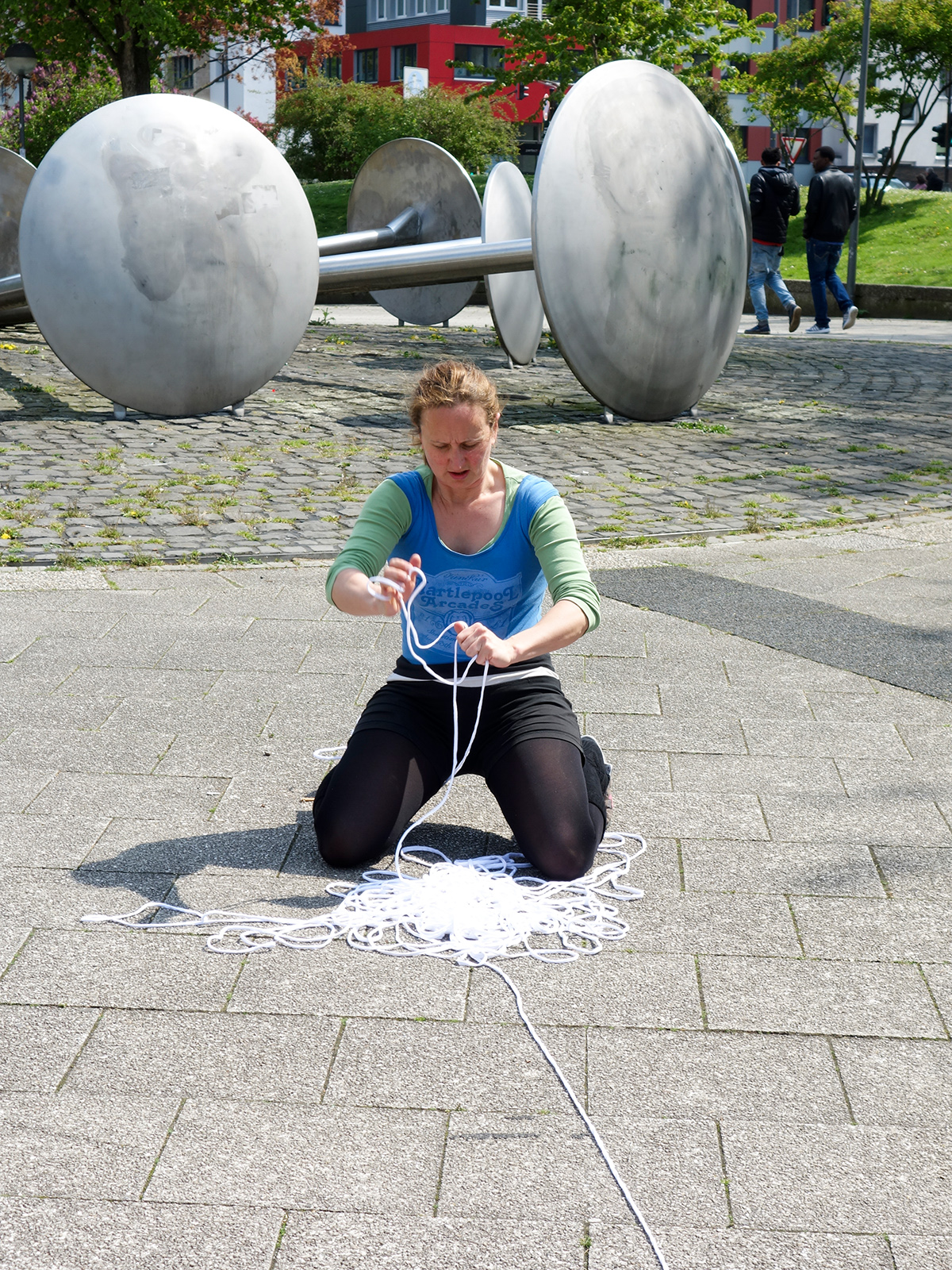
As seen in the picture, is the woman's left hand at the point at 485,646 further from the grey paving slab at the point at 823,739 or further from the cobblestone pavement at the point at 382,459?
the cobblestone pavement at the point at 382,459

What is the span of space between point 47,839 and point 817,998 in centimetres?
218

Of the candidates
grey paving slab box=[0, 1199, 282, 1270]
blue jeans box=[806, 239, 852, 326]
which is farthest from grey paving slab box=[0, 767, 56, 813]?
blue jeans box=[806, 239, 852, 326]

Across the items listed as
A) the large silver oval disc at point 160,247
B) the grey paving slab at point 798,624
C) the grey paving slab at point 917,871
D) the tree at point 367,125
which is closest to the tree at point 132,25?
the tree at point 367,125

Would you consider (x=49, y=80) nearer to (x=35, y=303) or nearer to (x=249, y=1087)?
(x=35, y=303)

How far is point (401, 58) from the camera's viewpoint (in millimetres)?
63594

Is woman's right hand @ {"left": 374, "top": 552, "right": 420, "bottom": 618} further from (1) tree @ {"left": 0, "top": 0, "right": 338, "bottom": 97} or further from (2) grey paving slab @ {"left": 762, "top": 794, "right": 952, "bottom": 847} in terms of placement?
(1) tree @ {"left": 0, "top": 0, "right": 338, "bottom": 97}

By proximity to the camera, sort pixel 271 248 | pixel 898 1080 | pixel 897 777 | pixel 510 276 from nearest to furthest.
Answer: pixel 898 1080
pixel 897 777
pixel 271 248
pixel 510 276

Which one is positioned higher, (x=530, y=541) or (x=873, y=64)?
(x=873, y=64)

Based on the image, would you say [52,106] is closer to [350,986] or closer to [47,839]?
[47,839]

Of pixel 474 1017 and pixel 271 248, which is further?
pixel 271 248

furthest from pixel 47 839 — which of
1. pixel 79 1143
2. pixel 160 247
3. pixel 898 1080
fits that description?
pixel 160 247

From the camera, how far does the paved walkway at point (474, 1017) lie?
2508 mm

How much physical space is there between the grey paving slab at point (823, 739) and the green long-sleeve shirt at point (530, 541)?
1.24 m

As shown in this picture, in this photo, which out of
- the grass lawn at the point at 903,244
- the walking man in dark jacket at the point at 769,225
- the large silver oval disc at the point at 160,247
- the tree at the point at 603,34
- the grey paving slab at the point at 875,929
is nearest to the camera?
the grey paving slab at the point at 875,929
